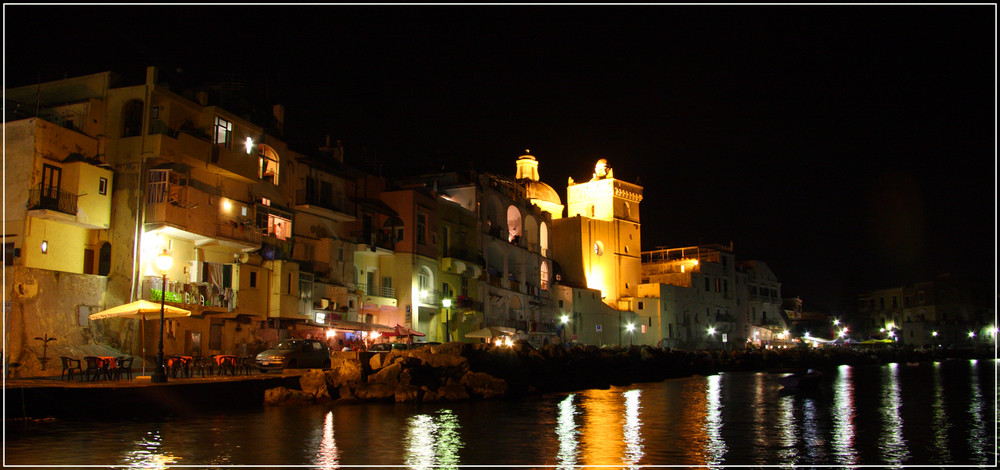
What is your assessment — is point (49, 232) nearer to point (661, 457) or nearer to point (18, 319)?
point (18, 319)

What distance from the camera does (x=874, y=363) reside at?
77.1 meters

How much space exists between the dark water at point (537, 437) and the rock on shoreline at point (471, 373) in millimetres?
1191

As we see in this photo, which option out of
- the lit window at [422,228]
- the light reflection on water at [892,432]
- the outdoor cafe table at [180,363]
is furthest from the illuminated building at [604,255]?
the outdoor cafe table at [180,363]

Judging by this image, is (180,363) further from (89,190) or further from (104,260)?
(89,190)

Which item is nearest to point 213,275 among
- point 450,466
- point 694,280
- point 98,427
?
point 98,427

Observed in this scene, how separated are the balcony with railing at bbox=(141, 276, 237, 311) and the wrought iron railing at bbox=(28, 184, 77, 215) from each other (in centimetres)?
363

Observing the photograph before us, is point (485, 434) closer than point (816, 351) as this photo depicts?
Yes

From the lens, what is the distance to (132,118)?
3106cm

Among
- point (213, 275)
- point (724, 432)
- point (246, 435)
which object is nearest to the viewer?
point (246, 435)

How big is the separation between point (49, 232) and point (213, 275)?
6.24m

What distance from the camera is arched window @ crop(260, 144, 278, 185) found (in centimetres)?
3628

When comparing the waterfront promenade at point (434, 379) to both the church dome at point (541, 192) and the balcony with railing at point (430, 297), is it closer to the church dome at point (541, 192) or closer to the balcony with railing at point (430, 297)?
the balcony with railing at point (430, 297)

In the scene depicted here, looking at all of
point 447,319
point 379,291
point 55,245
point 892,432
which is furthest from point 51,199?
point 892,432

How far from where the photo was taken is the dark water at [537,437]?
619 inches
